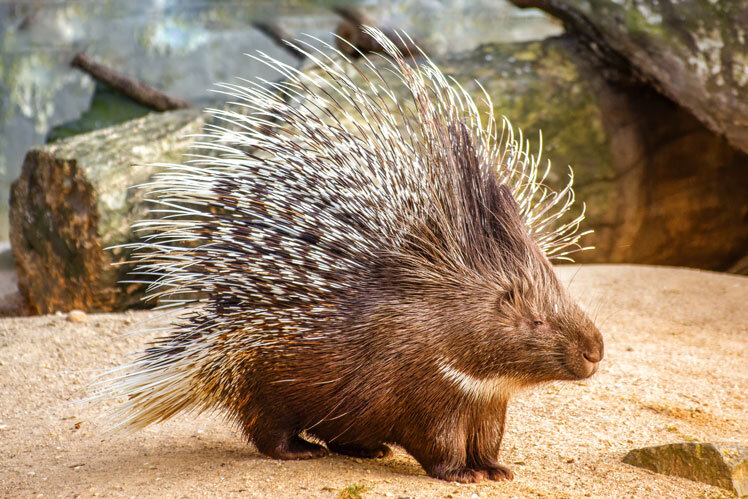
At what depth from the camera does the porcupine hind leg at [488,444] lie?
2.34 m

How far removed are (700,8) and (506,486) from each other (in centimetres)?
384

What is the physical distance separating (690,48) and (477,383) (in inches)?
141

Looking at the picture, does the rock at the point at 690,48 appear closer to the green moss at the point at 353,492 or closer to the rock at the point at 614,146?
the rock at the point at 614,146

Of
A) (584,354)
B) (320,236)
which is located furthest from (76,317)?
(584,354)

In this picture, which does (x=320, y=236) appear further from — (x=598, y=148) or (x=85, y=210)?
(x=598, y=148)

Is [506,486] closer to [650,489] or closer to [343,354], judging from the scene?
[650,489]

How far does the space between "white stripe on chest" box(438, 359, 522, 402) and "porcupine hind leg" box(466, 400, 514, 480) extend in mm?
71

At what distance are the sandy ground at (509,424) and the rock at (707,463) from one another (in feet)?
0.15

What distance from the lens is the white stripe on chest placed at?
7.22 feet

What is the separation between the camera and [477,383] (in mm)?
2227

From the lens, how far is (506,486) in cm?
225

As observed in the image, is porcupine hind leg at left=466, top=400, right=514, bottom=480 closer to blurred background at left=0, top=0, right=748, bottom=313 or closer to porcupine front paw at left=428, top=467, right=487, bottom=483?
porcupine front paw at left=428, top=467, right=487, bottom=483

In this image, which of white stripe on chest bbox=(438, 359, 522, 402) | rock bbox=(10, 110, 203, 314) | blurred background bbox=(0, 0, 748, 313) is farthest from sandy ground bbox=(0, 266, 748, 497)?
blurred background bbox=(0, 0, 748, 313)

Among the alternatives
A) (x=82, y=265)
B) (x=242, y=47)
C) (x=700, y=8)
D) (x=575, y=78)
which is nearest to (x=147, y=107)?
(x=242, y=47)
